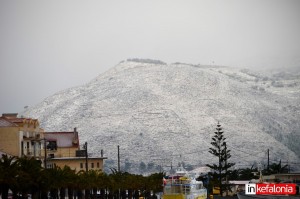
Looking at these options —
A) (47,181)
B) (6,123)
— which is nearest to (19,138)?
(6,123)

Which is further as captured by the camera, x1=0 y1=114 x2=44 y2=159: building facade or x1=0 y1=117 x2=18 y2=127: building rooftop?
x1=0 y1=117 x2=18 y2=127: building rooftop

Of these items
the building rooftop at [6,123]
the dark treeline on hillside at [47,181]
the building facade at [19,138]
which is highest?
the building rooftop at [6,123]

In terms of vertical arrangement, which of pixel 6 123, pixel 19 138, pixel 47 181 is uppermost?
pixel 6 123

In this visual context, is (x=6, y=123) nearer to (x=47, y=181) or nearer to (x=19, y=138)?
(x=19, y=138)

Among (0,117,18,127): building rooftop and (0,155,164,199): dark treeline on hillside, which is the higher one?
(0,117,18,127): building rooftop

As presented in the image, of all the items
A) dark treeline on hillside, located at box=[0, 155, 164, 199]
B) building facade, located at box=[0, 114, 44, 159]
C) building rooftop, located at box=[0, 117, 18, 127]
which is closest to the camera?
dark treeline on hillside, located at box=[0, 155, 164, 199]

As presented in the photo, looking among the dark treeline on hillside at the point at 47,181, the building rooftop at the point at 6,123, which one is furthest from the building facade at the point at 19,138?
the dark treeline on hillside at the point at 47,181

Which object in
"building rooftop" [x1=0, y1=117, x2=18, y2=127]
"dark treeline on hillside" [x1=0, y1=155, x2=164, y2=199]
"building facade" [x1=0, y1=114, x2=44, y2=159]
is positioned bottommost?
"dark treeline on hillside" [x1=0, y1=155, x2=164, y2=199]

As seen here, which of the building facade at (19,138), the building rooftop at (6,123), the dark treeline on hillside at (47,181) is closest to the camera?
the dark treeline on hillside at (47,181)

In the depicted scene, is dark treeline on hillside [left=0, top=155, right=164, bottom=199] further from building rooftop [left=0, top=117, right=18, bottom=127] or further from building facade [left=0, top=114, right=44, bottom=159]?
building rooftop [left=0, top=117, right=18, bottom=127]

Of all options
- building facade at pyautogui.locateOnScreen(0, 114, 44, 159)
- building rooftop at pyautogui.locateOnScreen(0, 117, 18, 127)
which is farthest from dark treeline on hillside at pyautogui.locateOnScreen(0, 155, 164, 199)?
building rooftop at pyautogui.locateOnScreen(0, 117, 18, 127)

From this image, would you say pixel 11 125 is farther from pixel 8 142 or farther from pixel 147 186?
pixel 147 186

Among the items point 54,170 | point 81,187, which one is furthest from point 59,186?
point 81,187

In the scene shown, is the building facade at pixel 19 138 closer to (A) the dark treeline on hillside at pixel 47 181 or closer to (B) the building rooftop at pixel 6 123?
(B) the building rooftop at pixel 6 123
